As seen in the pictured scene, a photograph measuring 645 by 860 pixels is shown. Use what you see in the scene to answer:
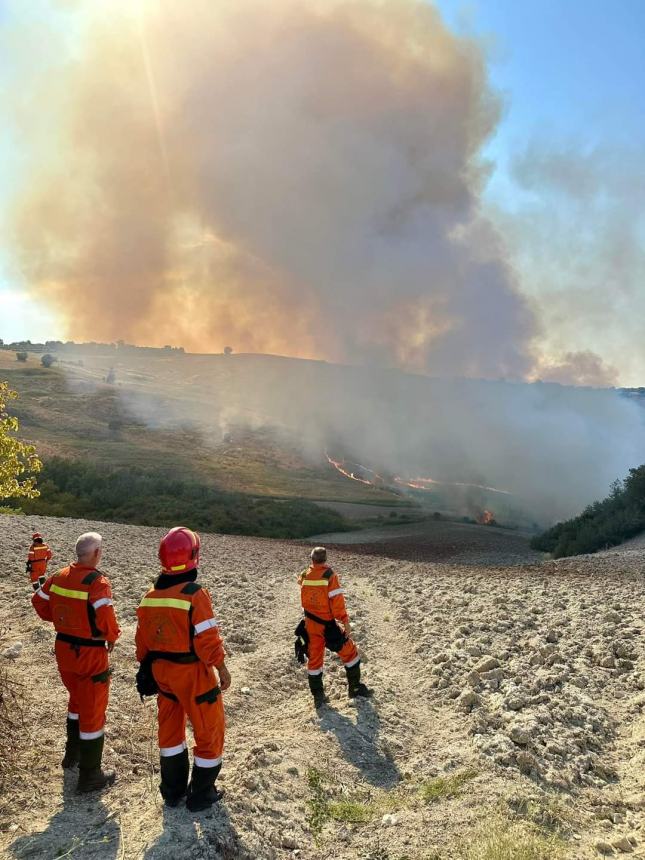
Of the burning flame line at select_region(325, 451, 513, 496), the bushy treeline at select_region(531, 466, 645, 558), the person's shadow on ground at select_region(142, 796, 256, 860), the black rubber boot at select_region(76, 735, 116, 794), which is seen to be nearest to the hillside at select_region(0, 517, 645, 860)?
the person's shadow on ground at select_region(142, 796, 256, 860)

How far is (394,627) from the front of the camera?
10766 mm

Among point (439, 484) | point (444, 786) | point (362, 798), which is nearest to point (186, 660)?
point (362, 798)

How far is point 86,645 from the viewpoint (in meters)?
4.69

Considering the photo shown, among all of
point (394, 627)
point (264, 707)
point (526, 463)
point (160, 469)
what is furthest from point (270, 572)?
point (526, 463)

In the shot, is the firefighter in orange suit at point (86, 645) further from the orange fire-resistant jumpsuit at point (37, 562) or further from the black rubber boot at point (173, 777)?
the orange fire-resistant jumpsuit at point (37, 562)

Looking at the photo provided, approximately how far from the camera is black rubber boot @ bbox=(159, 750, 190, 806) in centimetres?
415

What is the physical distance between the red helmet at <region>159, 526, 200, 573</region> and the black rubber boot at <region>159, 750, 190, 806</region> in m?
1.44

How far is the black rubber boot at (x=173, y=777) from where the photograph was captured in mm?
4148

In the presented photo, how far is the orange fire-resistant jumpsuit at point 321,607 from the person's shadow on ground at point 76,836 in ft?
9.90

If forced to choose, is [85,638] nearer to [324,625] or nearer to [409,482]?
[324,625]

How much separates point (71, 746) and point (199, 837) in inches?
77.3

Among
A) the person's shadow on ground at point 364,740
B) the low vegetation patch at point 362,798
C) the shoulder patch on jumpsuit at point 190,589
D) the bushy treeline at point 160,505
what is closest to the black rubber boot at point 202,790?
the low vegetation patch at point 362,798

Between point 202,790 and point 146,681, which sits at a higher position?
point 146,681

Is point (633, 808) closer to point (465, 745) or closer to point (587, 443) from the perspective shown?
point (465, 745)
